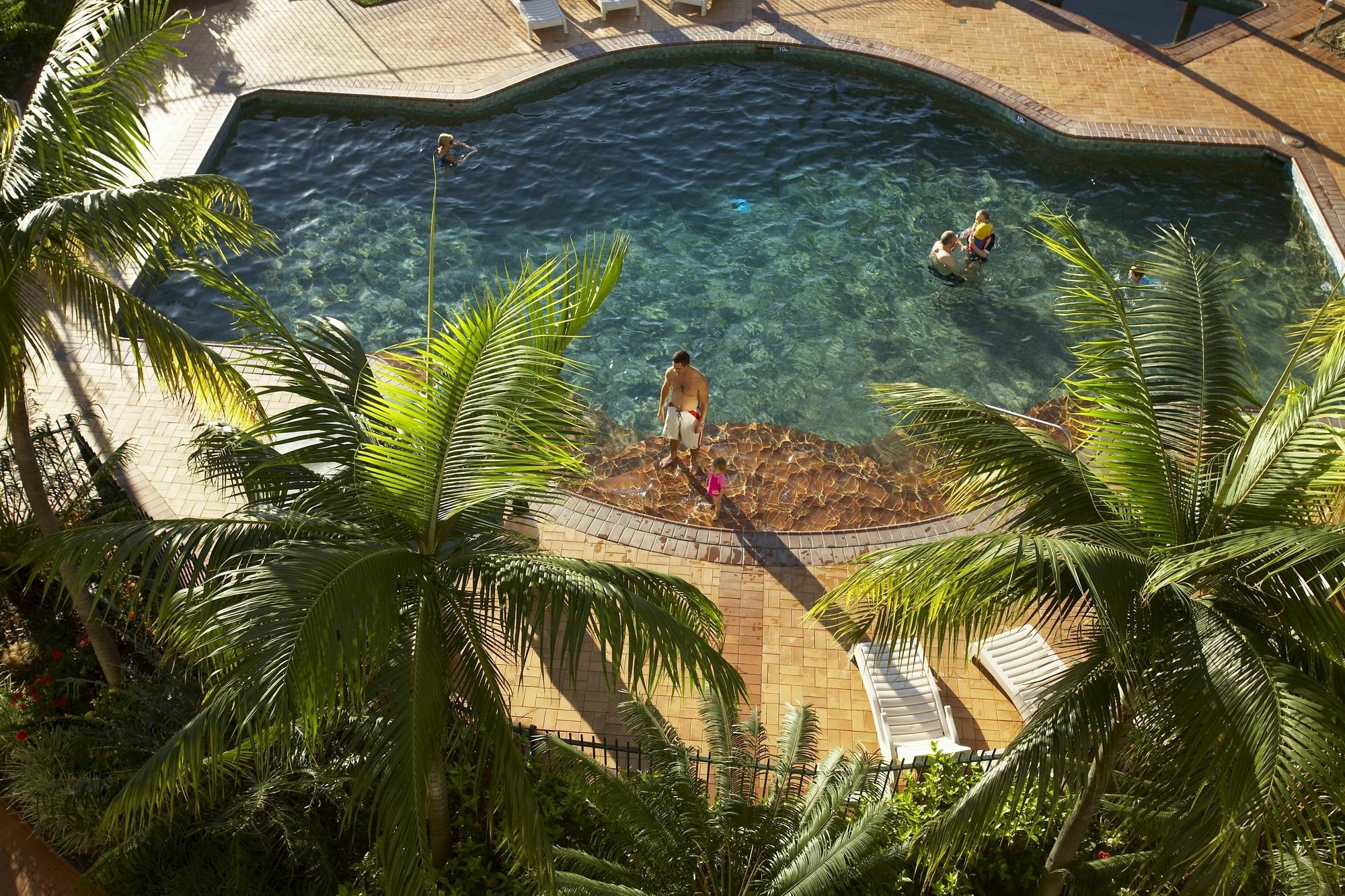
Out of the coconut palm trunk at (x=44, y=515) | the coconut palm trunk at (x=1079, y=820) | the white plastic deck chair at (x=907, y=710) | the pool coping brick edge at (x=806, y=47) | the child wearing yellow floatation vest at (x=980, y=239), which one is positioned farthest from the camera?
the child wearing yellow floatation vest at (x=980, y=239)

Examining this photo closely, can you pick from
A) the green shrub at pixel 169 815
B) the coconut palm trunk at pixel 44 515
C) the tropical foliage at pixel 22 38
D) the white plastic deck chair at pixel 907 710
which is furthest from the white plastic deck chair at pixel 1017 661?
the tropical foliage at pixel 22 38

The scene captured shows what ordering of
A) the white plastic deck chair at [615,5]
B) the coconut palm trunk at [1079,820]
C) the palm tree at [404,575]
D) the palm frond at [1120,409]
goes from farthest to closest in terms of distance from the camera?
the white plastic deck chair at [615,5], the coconut palm trunk at [1079,820], the palm frond at [1120,409], the palm tree at [404,575]

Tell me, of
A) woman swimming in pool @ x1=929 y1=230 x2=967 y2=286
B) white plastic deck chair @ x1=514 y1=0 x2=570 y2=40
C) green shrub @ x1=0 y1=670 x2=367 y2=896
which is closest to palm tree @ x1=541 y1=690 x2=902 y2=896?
green shrub @ x1=0 y1=670 x2=367 y2=896

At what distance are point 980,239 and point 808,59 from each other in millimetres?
6347

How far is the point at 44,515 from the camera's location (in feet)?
25.7

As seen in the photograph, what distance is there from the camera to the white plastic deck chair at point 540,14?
18484 millimetres

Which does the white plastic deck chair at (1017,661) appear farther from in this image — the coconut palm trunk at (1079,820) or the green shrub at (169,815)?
the green shrub at (169,815)

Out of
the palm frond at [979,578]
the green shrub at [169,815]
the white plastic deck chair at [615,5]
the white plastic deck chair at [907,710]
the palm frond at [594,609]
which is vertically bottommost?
the green shrub at [169,815]

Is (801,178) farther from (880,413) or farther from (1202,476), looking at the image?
(1202,476)

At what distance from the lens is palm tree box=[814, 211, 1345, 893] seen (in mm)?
4551

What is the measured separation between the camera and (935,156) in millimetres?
16906

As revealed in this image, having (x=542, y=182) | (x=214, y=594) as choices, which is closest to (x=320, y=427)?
(x=214, y=594)

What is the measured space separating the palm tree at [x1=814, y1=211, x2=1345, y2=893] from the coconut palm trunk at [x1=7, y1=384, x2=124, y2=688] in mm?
5232

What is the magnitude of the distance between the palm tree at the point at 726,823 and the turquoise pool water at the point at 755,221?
589 centimetres
